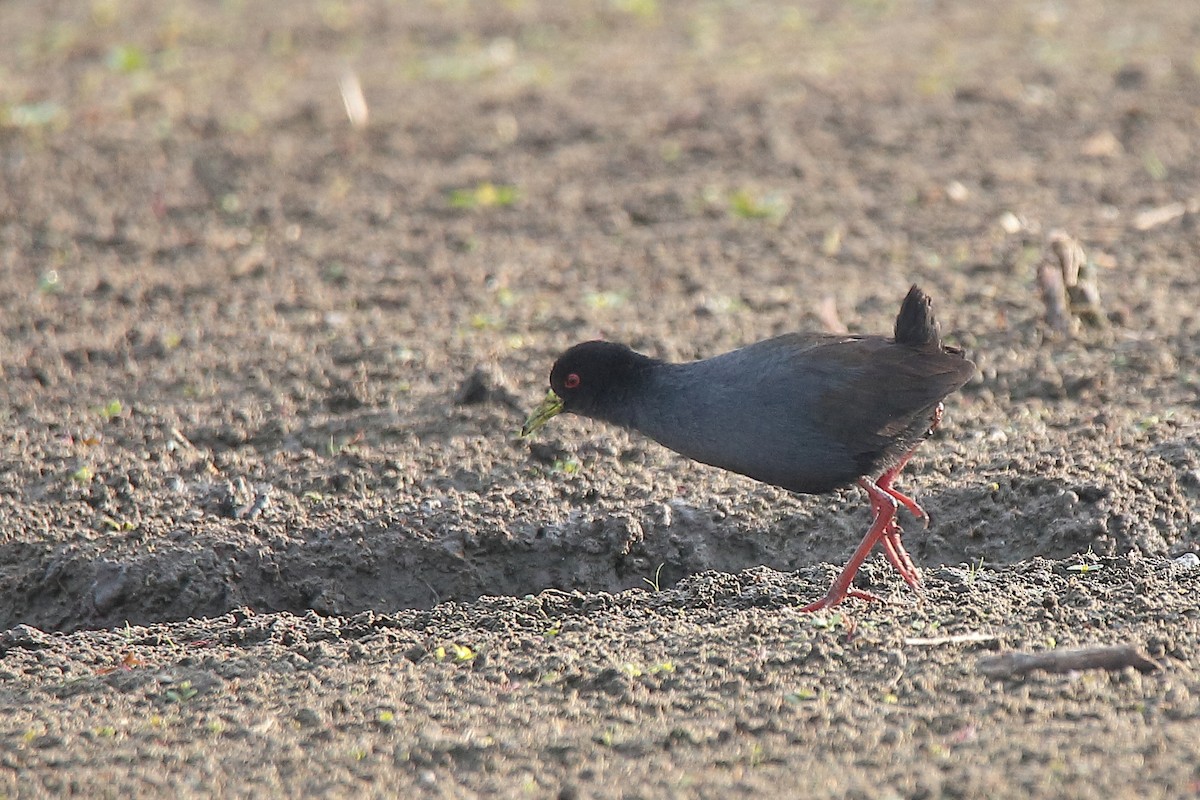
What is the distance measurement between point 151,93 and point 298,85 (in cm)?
119

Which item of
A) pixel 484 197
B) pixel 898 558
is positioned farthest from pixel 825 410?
pixel 484 197

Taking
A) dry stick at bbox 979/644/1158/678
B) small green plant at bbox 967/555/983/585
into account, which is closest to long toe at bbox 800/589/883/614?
small green plant at bbox 967/555/983/585

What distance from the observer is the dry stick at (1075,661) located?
192 inches

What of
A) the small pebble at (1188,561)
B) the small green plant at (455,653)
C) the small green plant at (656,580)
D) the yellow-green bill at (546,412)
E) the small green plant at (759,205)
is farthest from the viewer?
the small green plant at (759,205)

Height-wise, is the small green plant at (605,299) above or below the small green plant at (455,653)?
above

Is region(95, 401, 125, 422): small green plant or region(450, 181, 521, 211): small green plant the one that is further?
region(450, 181, 521, 211): small green plant

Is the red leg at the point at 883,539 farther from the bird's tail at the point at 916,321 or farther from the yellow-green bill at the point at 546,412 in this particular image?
the yellow-green bill at the point at 546,412

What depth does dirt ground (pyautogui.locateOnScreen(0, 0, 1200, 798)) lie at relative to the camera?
4.76 m

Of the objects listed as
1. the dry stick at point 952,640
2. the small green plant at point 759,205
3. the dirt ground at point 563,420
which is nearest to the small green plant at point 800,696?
the dirt ground at point 563,420

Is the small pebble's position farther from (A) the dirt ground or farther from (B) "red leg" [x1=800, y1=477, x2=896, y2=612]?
(B) "red leg" [x1=800, y1=477, x2=896, y2=612]

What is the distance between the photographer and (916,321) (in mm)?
5973

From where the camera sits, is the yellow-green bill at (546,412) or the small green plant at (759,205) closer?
the yellow-green bill at (546,412)

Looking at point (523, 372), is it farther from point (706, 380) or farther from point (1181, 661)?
point (1181, 661)

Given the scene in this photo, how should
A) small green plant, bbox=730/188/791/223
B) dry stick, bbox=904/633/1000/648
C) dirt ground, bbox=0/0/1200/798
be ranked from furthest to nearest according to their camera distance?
small green plant, bbox=730/188/791/223 < dry stick, bbox=904/633/1000/648 < dirt ground, bbox=0/0/1200/798
